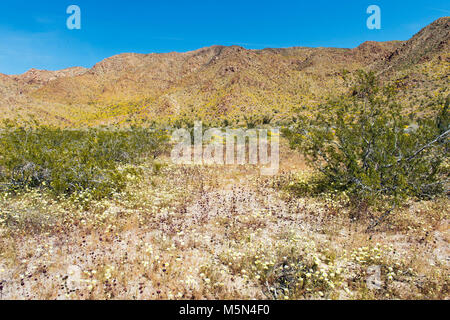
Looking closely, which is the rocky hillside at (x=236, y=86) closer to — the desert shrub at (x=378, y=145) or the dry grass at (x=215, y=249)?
the dry grass at (x=215, y=249)

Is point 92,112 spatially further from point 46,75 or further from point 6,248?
point 46,75

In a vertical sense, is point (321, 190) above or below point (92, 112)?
below

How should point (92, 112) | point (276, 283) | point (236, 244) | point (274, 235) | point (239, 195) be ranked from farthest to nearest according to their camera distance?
point (92, 112) < point (239, 195) < point (274, 235) < point (236, 244) < point (276, 283)

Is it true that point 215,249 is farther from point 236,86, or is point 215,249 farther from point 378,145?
point 236,86

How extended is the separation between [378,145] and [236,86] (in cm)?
5480

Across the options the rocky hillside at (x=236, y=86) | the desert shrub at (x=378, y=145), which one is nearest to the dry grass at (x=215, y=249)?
the desert shrub at (x=378, y=145)

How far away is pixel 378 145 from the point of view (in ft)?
19.0

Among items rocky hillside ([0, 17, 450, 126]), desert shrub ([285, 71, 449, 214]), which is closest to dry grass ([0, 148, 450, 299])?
desert shrub ([285, 71, 449, 214])

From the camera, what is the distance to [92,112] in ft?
210

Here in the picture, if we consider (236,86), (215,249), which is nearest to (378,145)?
(215,249)

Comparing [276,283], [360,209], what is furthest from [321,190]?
[276,283]

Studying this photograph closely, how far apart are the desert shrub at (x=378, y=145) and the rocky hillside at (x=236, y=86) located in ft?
99.0

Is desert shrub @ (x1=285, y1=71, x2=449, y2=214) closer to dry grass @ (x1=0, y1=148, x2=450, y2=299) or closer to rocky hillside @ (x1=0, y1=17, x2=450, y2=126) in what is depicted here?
dry grass @ (x1=0, y1=148, x2=450, y2=299)
